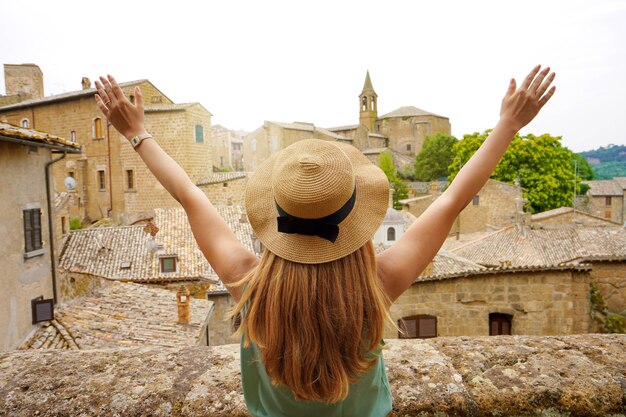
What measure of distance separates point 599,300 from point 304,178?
35.2 ft

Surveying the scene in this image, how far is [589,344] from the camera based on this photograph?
7.22ft

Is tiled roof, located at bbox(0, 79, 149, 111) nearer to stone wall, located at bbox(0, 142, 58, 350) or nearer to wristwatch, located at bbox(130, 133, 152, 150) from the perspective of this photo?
stone wall, located at bbox(0, 142, 58, 350)

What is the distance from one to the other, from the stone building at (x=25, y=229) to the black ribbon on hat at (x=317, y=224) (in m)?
7.41

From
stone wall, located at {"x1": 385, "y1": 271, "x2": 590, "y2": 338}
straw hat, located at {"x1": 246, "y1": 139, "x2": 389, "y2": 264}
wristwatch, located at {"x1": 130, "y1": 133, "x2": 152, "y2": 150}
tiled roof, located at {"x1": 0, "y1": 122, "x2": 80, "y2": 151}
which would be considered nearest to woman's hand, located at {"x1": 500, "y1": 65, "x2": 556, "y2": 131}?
straw hat, located at {"x1": 246, "y1": 139, "x2": 389, "y2": 264}

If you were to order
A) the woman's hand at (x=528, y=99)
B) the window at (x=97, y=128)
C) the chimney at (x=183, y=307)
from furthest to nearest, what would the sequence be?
the window at (x=97, y=128), the chimney at (x=183, y=307), the woman's hand at (x=528, y=99)

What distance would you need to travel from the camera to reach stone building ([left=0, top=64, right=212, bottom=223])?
31922 mm

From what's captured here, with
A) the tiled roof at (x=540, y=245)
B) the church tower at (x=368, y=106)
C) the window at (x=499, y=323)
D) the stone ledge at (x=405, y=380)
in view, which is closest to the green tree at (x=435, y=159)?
the church tower at (x=368, y=106)

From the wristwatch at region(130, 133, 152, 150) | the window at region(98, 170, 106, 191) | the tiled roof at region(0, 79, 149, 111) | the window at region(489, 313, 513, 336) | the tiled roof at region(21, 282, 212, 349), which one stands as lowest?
the window at region(489, 313, 513, 336)

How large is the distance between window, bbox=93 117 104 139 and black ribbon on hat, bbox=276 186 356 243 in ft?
119

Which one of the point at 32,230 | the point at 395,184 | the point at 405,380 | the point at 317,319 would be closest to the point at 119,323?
the point at 32,230

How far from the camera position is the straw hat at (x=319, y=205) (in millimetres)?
1317

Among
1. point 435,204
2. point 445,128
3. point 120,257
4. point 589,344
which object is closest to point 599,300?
point 589,344

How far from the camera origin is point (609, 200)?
5144 cm

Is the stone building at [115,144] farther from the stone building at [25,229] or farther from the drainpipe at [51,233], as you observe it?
the stone building at [25,229]
